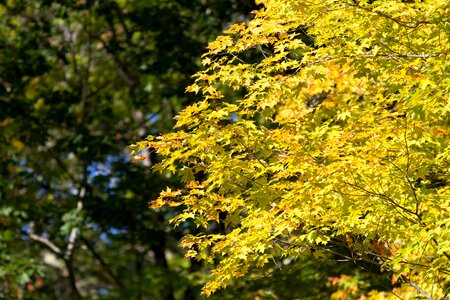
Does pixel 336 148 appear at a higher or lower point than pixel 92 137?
lower

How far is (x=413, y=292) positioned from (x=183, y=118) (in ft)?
13.9

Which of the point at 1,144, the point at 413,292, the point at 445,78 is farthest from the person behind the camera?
the point at 1,144

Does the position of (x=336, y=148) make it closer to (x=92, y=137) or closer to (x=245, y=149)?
(x=245, y=149)

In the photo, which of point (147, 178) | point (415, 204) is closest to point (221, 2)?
point (147, 178)

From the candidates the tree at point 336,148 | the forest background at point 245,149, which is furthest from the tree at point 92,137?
the tree at point 336,148

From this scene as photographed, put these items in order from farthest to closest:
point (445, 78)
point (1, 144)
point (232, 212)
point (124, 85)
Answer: point (124, 85) → point (1, 144) → point (232, 212) → point (445, 78)

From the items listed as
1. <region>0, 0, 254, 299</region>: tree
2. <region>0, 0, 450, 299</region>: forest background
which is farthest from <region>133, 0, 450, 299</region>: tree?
<region>0, 0, 254, 299</region>: tree

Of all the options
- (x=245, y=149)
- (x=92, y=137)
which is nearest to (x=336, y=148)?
(x=245, y=149)

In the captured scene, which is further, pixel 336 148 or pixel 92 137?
pixel 92 137

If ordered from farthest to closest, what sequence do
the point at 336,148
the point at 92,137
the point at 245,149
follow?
1. the point at 92,137
2. the point at 245,149
3. the point at 336,148

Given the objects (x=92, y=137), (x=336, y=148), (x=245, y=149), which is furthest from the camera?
(x=92, y=137)

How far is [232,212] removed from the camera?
23.2 feet

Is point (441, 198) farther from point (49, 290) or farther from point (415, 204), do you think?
point (49, 290)

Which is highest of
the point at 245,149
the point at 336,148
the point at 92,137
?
the point at 92,137
